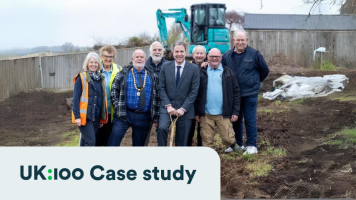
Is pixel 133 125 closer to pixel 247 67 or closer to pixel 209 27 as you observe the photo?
pixel 247 67

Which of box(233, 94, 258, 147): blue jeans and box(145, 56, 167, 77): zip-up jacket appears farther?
box(233, 94, 258, 147): blue jeans

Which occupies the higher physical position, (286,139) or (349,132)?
(349,132)

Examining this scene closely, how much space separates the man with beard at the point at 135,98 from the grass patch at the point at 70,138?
15.3 ft

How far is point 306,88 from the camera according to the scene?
58.4 feet

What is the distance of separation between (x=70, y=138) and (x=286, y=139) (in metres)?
5.36

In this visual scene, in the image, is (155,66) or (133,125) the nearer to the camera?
(133,125)

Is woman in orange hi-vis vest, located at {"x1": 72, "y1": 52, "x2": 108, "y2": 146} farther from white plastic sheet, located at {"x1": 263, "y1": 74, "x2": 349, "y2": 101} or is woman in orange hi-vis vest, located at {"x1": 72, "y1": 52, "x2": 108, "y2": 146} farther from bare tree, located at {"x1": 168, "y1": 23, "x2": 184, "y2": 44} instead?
bare tree, located at {"x1": 168, "y1": 23, "x2": 184, "y2": 44}

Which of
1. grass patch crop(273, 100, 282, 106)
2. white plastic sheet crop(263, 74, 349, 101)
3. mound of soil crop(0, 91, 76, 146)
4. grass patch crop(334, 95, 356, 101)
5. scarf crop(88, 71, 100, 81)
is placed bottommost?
mound of soil crop(0, 91, 76, 146)

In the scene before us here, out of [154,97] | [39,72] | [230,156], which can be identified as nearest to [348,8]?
[230,156]

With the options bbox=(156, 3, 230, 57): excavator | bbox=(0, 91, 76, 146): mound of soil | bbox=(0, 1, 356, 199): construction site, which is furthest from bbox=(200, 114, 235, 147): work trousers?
bbox=(156, 3, 230, 57): excavator

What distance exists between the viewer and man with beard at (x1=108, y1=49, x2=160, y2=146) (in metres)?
7.36

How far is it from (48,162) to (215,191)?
4.16 feet

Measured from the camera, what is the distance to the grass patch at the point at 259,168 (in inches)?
324

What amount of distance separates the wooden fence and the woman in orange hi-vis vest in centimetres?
1300
